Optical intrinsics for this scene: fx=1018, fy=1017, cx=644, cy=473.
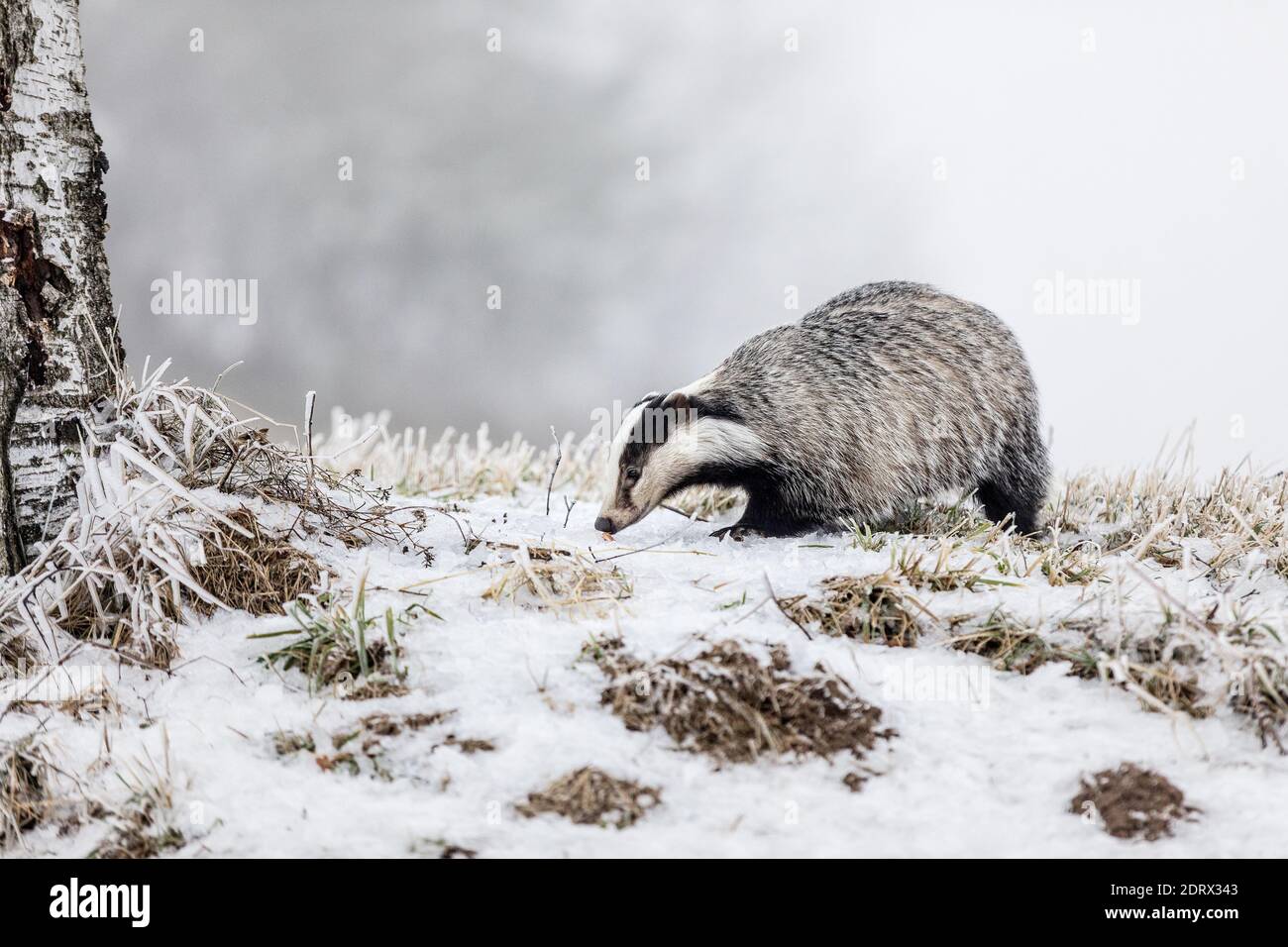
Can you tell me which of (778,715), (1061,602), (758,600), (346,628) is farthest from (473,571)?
(1061,602)

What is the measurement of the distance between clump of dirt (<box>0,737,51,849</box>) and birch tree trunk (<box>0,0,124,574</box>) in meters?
0.96

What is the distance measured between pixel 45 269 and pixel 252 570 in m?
1.26

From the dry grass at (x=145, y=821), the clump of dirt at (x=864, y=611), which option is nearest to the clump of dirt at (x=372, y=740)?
the dry grass at (x=145, y=821)

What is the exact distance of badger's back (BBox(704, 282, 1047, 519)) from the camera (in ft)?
16.0

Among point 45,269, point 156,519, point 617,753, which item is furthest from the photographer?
point 45,269

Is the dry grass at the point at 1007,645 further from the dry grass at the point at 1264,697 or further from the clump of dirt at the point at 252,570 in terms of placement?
the clump of dirt at the point at 252,570

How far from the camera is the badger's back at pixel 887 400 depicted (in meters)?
4.87

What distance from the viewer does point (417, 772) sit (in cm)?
240

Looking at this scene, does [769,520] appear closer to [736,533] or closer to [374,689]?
[736,533]

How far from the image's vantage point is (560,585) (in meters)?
3.24

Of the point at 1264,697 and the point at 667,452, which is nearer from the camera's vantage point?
Answer: the point at 1264,697

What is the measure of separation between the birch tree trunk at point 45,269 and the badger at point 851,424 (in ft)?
6.92

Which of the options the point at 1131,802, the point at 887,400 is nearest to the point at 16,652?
the point at 1131,802

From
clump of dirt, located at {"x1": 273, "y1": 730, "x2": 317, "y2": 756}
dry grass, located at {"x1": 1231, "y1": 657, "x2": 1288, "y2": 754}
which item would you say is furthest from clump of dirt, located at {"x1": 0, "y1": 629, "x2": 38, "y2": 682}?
dry grass, located at {"x1": 1231, "y1": 657, "x2": 1288, "y2": 754}
